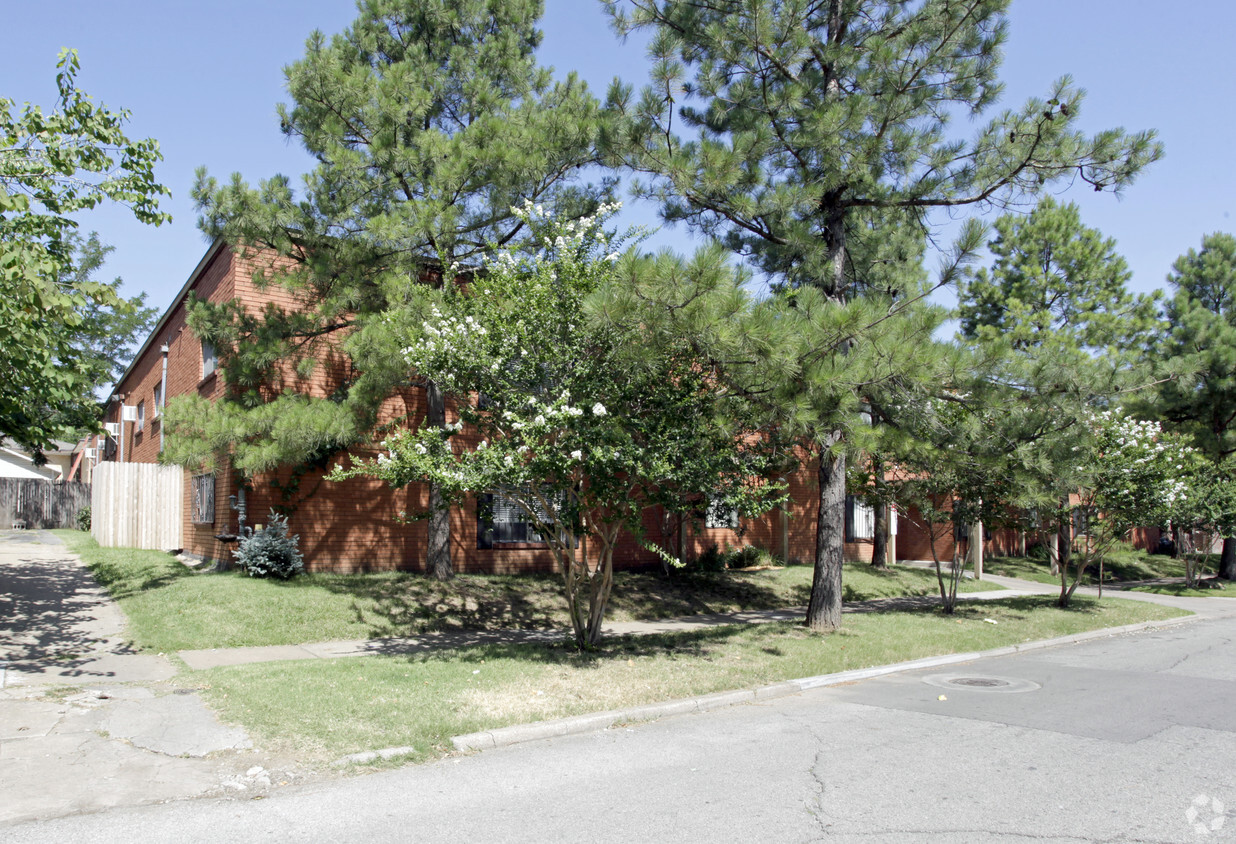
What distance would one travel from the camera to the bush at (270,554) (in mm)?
13562

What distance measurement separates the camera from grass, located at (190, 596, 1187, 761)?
6.87 metres

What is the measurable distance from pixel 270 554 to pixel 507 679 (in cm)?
684

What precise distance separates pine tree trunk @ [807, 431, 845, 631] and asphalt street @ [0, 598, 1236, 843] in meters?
3.64

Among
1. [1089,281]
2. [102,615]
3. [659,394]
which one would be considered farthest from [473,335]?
[1089,281]

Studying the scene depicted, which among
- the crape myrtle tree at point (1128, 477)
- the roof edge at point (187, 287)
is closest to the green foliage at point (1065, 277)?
the crape myrtle tree at point (1128, 477)

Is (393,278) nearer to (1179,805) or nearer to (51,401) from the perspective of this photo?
(51,401)

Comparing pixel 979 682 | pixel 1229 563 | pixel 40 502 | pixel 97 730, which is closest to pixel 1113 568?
pixel 1229 563

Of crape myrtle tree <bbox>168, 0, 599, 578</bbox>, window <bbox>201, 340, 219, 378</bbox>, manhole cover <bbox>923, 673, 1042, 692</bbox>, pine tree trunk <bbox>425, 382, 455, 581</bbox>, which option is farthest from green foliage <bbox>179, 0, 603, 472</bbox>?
manhole cover <bbox>923, 673, 1042, 692</bbox>

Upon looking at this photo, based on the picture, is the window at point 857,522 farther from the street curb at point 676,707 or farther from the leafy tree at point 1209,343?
the street curb at point 676,707

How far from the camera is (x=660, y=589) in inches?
646

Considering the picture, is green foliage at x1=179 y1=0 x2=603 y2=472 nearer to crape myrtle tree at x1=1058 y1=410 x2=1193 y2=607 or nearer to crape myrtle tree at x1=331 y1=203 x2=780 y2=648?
crape myrtle tree at x1=331 y1=203 x2=780 y2=648

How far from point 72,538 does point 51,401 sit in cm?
1787

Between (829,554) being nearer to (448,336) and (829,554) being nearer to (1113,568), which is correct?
(448,336)

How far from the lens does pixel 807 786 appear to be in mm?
5719
